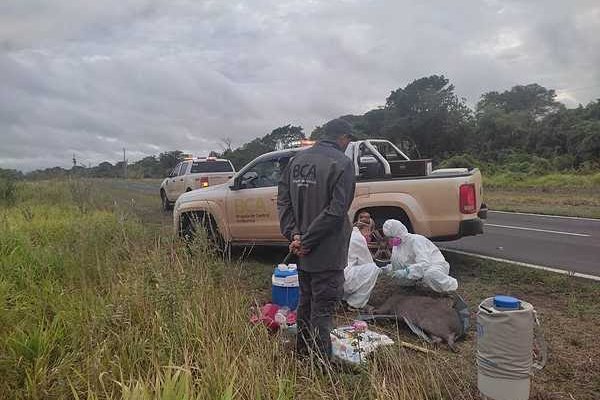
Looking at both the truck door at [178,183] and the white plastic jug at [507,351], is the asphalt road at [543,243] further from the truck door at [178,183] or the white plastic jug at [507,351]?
the truck door at [178,183]

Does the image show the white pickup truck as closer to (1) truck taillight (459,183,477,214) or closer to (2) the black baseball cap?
(1) truck taillight (459,183,477,214)

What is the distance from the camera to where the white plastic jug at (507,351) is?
2910 mm

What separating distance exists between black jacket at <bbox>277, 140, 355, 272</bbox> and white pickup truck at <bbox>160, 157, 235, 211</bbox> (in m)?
11.5

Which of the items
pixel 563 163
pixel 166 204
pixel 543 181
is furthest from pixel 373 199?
pixel 563 163

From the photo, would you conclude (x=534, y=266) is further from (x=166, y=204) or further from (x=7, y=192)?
(x=7, y=192)

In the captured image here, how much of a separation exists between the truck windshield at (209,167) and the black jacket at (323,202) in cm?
1260

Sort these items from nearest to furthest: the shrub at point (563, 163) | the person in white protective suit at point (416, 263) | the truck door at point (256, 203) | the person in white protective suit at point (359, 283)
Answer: the person in white protective suit at point (416, 263) < the person in white protective suit at point (359, 283) < the truck door at point (256, 203) < the shrub at point (563, 163)

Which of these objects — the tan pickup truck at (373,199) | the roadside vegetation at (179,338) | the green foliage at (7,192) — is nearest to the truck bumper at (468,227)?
the tan pickup truck at (373,199)

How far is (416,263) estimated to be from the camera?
15.9 ft

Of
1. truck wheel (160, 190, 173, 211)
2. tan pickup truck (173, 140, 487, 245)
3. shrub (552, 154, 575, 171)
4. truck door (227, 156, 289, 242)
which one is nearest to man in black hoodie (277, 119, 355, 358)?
tan pickup truck (173, 140, 487, 245)

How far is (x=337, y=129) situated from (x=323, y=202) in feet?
1.91

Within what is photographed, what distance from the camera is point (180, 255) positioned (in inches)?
197

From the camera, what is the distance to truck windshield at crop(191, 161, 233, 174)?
16109 mm

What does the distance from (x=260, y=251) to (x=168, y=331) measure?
5132 millimetres
